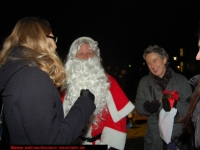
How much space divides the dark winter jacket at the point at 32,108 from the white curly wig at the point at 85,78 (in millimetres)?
1527

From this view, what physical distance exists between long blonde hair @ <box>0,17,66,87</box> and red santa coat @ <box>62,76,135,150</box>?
1.42 meters

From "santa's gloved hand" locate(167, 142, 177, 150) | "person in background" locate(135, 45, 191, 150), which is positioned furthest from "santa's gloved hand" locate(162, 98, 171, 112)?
"santa's gloved hand" locate(167, 142, 177, 150)

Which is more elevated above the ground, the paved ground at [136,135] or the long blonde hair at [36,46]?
the long blonde hair at [36,46]

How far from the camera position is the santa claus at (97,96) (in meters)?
3.19

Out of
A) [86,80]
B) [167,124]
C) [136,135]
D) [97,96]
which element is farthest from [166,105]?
[136,135]

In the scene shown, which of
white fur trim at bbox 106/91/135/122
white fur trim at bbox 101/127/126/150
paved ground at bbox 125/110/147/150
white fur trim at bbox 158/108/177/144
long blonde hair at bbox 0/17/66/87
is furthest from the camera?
paved ground at bbox 125/110/147/150

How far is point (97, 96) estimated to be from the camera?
3402 millimetres

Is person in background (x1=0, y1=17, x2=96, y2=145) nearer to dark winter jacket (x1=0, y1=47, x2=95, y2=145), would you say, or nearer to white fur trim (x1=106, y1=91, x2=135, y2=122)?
dark winter jacket (x1=0, y1=47, x2=95, y2=145)

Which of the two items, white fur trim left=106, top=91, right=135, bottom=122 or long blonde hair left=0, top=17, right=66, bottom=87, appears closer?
long blonde hair left=0, top=17, right=66, bottom=87

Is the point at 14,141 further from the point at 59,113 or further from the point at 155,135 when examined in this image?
the point at 155,135

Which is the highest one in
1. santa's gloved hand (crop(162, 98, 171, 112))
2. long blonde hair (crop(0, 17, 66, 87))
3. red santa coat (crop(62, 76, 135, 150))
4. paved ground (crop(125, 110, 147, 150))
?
long blonde hair (crop(0, 17, 66, 87))

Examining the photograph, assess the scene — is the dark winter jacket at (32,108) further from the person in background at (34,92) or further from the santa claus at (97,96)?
the santa claus at (97,96)

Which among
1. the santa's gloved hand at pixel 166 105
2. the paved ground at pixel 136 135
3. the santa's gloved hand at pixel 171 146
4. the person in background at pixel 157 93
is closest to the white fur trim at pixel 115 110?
the person in background at pixel 157 93

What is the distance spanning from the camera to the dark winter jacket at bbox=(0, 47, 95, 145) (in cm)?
162
